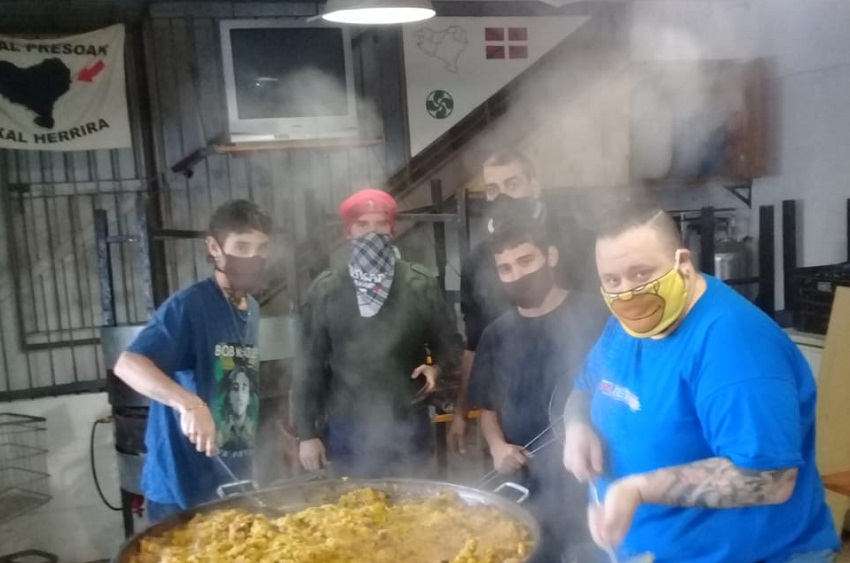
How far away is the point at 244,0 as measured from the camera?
4215 mm

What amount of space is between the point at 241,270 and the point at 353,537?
800mm

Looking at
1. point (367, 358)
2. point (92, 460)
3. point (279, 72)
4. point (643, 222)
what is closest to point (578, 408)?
point (643, 222)

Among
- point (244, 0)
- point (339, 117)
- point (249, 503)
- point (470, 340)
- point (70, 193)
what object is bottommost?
point (249, 503)

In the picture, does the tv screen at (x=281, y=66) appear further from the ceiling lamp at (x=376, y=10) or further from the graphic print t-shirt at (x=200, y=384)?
the graphic print t-shirt at (x=200, y=384)

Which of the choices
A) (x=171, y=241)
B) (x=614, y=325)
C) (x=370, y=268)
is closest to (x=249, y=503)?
(x=370, y=268)

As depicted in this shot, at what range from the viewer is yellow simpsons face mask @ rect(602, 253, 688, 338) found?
4.41ft

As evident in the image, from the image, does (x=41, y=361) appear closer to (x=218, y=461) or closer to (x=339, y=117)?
A: (x=339, y=117)

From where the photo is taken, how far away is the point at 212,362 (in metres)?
2.14

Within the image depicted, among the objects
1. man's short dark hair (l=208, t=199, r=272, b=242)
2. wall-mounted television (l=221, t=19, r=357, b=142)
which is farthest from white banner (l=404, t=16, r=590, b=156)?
man's short dark hair (l=208, t=199, r=272, b=242)

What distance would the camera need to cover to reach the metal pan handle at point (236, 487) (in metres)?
1.98

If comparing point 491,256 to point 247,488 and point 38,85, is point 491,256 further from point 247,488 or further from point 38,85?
point 38,85

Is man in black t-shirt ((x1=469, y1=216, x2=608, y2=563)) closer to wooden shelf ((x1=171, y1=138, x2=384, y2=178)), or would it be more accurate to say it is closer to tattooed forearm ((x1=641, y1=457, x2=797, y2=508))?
tattooed forearm ((x1=641, y1=457, x2=797, y2=508))

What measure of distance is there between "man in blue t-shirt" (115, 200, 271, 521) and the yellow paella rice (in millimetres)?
243

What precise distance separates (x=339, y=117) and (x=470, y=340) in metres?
1.98
